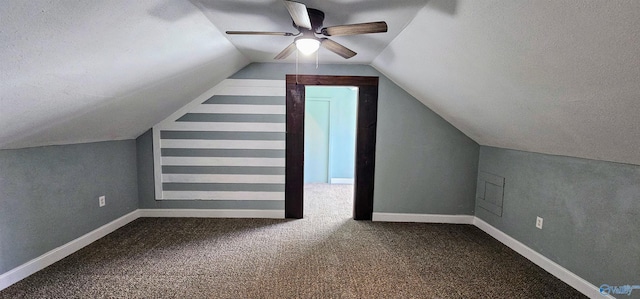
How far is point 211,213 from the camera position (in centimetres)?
352

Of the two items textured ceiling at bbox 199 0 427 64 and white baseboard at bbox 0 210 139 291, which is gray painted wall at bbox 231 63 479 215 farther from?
white baseboard at bbox 0 210 139 291

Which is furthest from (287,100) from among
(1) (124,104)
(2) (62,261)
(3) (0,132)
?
(2) (62,261)

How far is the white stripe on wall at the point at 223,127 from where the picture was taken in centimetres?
337

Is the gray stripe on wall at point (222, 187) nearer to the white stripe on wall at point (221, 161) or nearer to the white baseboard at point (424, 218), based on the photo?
the white stripe on wall at point (221, 161)

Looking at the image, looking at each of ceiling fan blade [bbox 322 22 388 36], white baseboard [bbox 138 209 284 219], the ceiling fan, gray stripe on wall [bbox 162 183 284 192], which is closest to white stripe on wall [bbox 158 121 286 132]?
gray stripe on wall [bbox 162 183 284 192]

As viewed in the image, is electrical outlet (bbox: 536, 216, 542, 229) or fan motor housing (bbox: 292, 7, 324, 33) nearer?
fan motor housing (bbox: 292, 7, 324, 33)

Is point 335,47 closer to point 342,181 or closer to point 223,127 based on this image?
point 223,127

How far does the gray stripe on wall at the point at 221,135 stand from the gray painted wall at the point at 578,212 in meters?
2.71

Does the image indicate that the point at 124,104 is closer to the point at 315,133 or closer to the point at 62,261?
the point at 62,261

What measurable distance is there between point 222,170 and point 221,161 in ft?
0.39

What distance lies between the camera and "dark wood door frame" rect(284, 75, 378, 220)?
3330 millimetres

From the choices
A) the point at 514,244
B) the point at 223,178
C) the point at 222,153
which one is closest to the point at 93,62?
the point at 222,153

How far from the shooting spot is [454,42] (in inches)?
70.8

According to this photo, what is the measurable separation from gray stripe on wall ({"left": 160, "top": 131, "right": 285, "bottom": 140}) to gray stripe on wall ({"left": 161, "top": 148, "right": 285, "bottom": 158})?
16 centimetres
